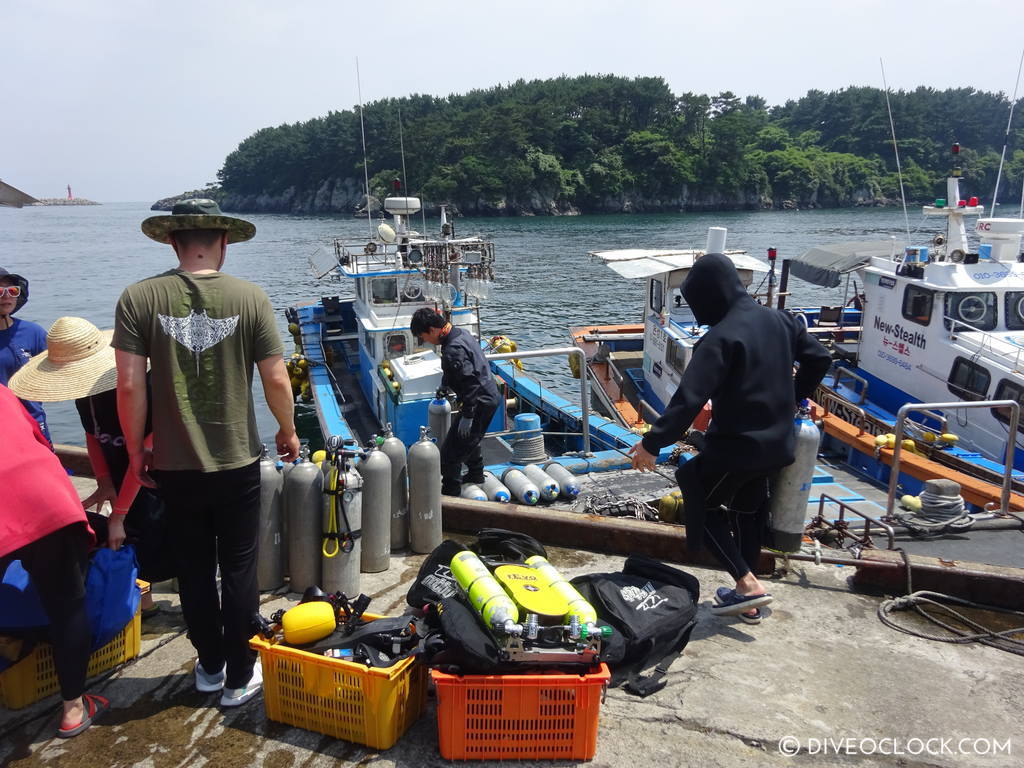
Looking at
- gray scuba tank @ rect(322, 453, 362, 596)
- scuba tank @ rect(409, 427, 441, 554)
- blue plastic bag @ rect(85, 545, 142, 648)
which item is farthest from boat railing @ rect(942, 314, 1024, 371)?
blue plastic bag @ rect(85, 545, 142, 648)

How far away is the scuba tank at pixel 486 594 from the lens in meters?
2.86

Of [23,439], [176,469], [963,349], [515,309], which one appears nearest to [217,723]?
[176,469]

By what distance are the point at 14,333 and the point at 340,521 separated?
2.39 metres

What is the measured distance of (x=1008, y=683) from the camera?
348cm

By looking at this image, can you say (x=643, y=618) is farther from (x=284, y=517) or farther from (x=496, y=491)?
(x=496, y=491)

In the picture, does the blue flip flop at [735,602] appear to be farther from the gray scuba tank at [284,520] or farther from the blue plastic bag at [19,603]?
the blue plastic bag at [19,603]

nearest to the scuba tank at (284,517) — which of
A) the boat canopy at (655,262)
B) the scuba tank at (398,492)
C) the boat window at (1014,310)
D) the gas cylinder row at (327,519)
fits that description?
the gas cylinder row at (327,519)

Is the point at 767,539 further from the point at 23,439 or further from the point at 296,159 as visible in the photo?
the point at 296,159

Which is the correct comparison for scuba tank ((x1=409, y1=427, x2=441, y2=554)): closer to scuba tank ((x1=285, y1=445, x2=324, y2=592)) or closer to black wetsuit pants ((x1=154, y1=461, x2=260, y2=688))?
scuba tank ((x1=285, y1=445, x2=324, y2=592))

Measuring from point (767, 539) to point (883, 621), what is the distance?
0.75 m

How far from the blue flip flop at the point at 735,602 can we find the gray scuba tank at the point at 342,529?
80.6 inches

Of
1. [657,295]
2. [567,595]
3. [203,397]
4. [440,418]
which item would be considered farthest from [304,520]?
[657,295]

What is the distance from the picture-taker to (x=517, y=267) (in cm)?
4306

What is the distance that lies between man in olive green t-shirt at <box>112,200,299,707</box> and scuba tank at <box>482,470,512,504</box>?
3338 mm
